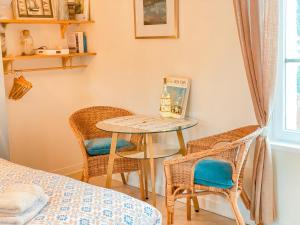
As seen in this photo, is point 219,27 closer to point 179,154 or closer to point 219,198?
point 179,154

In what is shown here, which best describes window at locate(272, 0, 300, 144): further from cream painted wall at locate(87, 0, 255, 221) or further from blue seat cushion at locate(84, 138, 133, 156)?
blue seat cushion at locate(84, 138, 133, 156)

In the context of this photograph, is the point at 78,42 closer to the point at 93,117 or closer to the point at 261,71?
the point at 93,117

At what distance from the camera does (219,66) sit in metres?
3.17

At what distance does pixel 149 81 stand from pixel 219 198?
1.14 m

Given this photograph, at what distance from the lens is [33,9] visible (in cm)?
391

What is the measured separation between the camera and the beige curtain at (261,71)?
272 centimetres

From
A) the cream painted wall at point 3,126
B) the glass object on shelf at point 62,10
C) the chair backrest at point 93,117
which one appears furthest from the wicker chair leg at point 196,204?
the glass object on shelf at point 62,10

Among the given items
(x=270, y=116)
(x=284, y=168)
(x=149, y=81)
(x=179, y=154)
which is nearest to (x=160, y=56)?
(x=149, y=81)

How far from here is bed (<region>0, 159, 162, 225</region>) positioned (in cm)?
179

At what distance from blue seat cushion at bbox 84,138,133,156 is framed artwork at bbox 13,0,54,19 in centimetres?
126

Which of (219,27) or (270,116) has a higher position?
(219,27)

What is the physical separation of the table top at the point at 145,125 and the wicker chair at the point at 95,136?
0.25 m

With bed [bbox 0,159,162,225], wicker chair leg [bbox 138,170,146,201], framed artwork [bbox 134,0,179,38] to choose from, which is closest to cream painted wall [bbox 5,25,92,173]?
framed artwork [bbox 134,0,179,38]

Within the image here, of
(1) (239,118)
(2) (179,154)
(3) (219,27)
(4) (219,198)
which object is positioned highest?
(3) (219,27)
